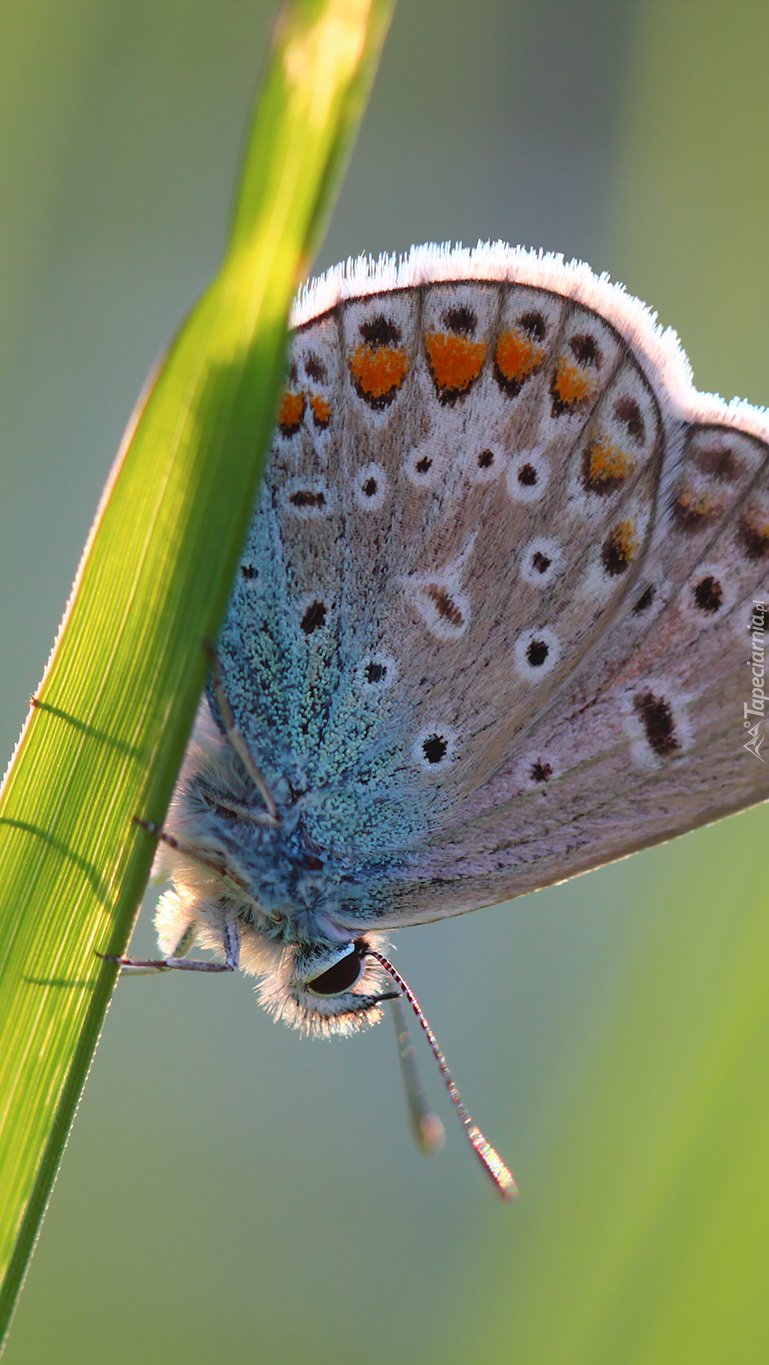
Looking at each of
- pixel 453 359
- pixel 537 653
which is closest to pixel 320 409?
pixel 453 359

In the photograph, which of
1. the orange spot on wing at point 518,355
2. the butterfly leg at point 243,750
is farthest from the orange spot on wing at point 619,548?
the butterfly leg at point 243,750

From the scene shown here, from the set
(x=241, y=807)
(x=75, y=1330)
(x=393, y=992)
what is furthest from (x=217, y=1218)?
(x=241, y=807)

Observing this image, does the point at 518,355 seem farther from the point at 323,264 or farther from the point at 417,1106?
the point at 323,264

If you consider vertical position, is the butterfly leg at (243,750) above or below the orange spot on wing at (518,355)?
below

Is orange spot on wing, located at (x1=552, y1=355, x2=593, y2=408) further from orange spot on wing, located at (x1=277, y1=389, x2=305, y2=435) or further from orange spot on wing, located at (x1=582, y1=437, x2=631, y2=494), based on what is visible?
orange spot on wing, located at (x1=277, y1=389, x2=305, y2=435)

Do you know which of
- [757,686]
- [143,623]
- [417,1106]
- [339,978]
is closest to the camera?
[143,623]

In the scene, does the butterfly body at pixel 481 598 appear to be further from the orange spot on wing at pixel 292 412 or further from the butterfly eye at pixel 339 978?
the butterfly eye at pixel 339 978

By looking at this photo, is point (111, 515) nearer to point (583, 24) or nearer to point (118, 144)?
point (118, 144)
